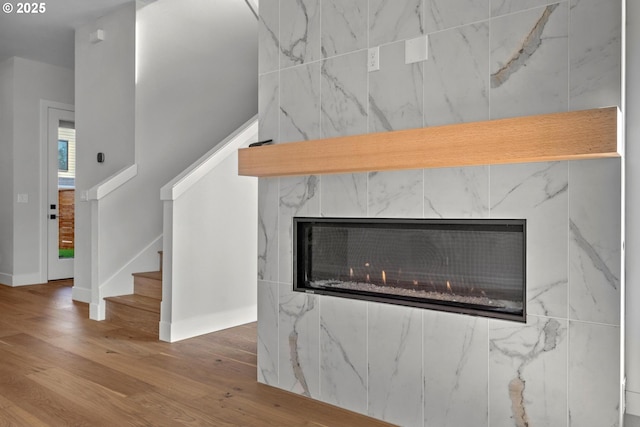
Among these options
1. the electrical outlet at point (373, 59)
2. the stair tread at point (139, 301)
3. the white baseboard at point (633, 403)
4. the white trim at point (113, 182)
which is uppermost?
the electrical outlet at point (373, 59)

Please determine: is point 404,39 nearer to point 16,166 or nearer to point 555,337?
point 555,337

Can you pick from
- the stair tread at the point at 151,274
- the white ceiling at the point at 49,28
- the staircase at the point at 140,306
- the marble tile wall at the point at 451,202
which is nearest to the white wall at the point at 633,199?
the marble tile wall at the point at 451,202

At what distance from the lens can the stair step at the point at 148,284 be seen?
409 centimetres

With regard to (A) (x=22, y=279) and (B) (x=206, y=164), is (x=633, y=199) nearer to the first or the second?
(B) (x=206, y=164)

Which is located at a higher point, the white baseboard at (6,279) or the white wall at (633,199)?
the white wall at (633,199)

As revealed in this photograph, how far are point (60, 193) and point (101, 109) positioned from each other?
2.25 metres

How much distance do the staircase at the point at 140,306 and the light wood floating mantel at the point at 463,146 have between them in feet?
6.56

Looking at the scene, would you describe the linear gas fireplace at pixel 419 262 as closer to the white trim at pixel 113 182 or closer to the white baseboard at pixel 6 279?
the white trim at pixel 113 182

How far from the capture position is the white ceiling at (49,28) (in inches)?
174

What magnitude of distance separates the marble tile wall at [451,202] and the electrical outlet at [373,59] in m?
0.03

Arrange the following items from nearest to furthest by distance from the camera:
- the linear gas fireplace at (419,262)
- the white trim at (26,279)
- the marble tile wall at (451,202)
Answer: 1. the marble tile wall at (451,202)
2. the linear gas fireplace at (419,262)
3. the white trim at (26,279)

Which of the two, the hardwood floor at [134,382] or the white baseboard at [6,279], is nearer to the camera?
the hardwood floor at [134,382]
